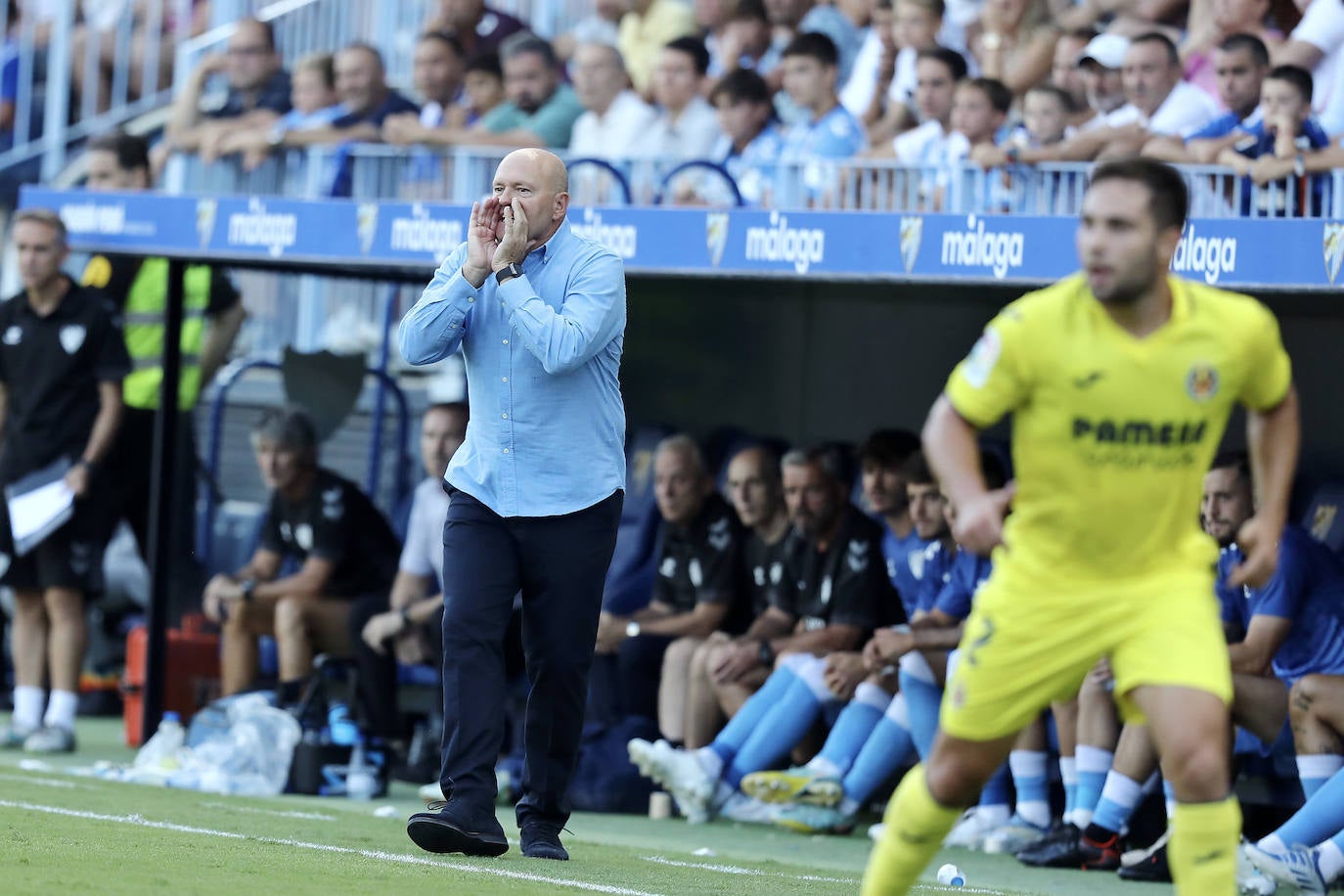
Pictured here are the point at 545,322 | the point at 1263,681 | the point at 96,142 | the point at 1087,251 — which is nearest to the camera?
the point at 1087,251

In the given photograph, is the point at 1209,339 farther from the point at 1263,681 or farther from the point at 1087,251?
the point at 1263,681

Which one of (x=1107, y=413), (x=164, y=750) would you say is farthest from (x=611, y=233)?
(x=1107, y=413)

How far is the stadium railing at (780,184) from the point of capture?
7902 millimetres

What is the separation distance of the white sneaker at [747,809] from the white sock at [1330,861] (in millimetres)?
2596

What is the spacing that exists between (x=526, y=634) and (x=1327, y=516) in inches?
134

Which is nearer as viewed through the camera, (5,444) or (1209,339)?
(1209,339)

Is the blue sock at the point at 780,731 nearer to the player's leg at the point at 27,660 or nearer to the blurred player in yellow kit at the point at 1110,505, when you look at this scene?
the player's leg at the point at 27,660

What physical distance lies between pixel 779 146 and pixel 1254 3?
2189 mm

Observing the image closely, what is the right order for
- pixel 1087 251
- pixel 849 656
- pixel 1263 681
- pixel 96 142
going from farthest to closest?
pixel 96 142 → pixel 849 656 → pixel 1263 681 → pixel 1087 251

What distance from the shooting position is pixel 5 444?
10.4m

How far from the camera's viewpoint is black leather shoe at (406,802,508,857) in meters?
6.15

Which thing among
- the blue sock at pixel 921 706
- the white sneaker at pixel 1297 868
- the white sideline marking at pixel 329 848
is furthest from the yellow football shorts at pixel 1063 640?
the blue sock at pixel 921 706

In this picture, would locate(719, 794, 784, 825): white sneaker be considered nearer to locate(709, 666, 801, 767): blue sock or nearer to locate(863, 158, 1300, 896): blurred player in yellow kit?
locate(709, 666, 801, 767): blue sock

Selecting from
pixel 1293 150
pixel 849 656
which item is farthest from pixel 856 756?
pixel 1293 150
